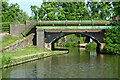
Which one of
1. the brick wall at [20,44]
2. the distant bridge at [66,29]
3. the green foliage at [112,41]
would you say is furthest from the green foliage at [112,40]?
the brick wall at [20,44]

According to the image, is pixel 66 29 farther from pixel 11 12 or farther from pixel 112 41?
pixel 11 12

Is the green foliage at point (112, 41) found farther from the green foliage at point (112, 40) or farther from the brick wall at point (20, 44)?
the brick wall at point (20, 44)

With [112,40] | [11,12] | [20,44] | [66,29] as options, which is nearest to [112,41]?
[112,40]

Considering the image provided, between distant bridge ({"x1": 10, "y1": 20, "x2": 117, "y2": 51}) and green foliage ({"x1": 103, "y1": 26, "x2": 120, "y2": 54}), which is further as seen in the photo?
distant bridge ({"x1": 10, "y1": 20, "x2": 117, "y2": 51})

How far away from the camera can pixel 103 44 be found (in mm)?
57000

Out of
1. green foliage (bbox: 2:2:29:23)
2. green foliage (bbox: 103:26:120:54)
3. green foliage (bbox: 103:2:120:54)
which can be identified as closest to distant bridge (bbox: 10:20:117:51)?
green foliage (bbox: 103:2:120:54)

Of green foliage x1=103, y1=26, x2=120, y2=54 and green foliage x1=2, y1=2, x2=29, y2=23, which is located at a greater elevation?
green foliage x1=2, y1=2, x2=29, y2=23

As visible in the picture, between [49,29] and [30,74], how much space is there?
29902 mm

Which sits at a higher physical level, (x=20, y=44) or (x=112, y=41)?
(x=112, y=41)

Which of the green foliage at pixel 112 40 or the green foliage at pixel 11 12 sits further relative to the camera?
the green foliage at pixel 11 12

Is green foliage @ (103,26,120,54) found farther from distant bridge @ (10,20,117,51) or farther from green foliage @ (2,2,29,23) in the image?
green foliage @ (2,2,29,23)

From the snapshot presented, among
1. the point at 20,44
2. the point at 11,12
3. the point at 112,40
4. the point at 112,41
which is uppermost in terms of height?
the point at 11,12

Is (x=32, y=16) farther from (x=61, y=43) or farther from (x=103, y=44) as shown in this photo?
(x=103, y=44)

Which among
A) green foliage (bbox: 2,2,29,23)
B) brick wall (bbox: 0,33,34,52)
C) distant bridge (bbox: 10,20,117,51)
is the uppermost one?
green foliage (bbox: 2,2,29,23)
